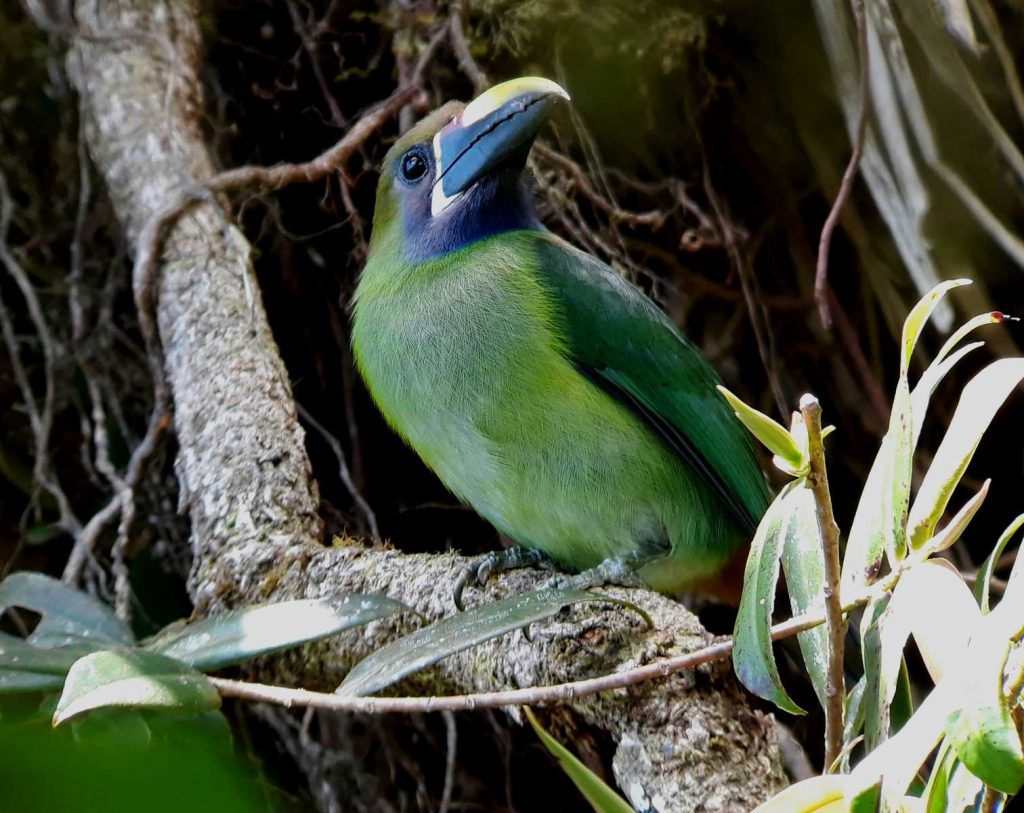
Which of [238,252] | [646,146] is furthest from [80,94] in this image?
[646,146]

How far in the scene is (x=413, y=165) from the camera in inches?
96.7

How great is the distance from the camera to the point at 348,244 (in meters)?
2.95

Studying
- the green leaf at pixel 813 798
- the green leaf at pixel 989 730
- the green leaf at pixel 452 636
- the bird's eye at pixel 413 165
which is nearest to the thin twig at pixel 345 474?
the bird's eye at pixel 413 165

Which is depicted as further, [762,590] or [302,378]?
[302,378]

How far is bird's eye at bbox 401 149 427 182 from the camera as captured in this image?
244 cm

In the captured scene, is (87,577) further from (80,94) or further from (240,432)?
(80,94)

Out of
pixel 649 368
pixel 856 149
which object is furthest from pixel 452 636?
pixel 856 149

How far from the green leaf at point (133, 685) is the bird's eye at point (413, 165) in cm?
136

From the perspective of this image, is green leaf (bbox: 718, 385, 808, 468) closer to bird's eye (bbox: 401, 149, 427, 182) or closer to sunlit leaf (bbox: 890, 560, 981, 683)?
sunlit leaf (bbox: 890, 560, 981, 683)

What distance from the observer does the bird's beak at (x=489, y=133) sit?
2.13 metres

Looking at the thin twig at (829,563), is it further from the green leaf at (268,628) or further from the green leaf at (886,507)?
the green leaf at (268,628)

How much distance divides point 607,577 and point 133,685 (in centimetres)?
95

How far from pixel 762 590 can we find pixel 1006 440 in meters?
2.07

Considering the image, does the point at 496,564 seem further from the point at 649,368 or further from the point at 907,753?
the point at 907,753
